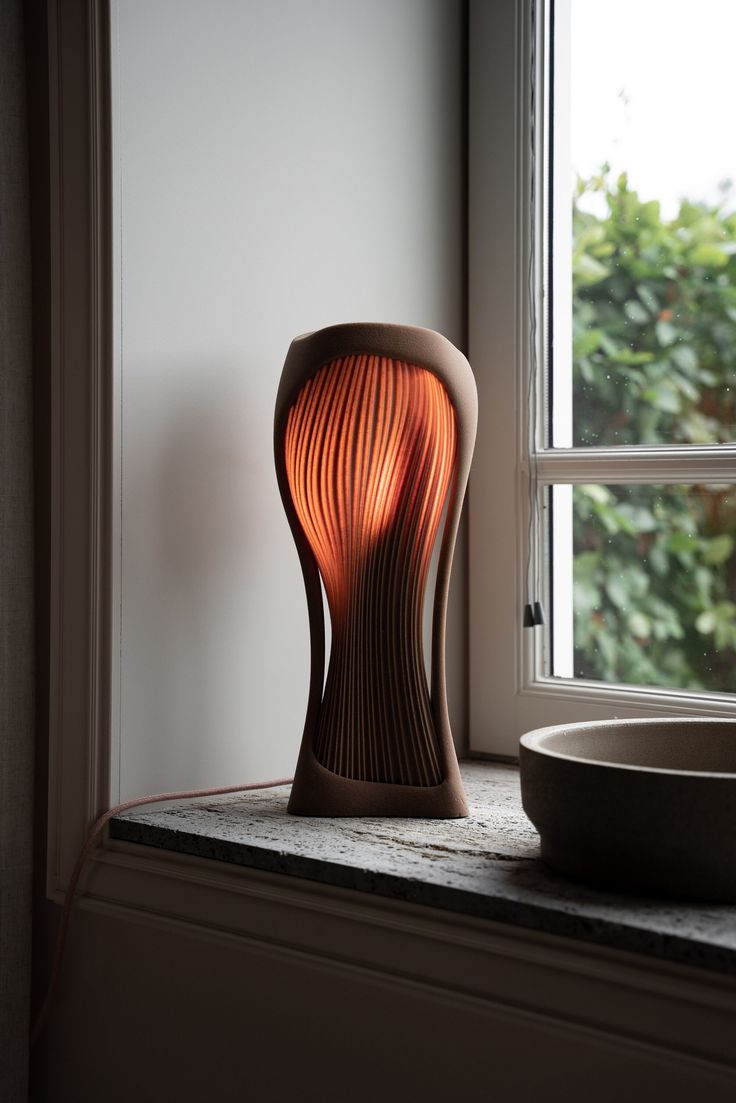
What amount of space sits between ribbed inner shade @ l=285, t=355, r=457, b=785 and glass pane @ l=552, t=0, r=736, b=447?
38cm

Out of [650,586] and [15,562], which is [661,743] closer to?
[650,586]

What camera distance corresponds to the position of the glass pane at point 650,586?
138cm

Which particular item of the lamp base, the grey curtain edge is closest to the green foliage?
the lamp base

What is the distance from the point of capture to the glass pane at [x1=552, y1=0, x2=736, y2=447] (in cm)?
138

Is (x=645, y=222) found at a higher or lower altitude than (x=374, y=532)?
higher

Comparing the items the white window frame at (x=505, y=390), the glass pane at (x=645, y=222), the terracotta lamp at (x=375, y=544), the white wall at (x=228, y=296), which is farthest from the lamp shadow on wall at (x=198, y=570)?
the glass pane at (x=645, y=222)

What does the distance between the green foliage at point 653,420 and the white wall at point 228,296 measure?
0.27 meters

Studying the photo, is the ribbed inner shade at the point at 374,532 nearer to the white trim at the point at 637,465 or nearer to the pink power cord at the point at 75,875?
the pink power cord at the point at 75,875

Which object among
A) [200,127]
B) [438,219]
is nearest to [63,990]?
[200,127]

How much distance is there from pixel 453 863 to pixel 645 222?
2.97 feet

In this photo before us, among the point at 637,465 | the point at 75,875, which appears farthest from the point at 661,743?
the point at 75,875

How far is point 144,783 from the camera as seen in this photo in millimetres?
1174

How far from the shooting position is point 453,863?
3.21ft

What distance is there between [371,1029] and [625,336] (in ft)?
3.09
